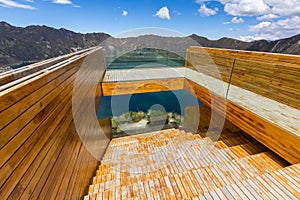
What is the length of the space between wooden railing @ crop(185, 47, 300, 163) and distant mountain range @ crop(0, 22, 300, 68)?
5.71ft

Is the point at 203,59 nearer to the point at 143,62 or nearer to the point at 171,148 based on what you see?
the point at 143,62

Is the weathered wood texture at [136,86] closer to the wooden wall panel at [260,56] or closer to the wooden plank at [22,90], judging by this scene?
the wooden wall panel at [260,56]

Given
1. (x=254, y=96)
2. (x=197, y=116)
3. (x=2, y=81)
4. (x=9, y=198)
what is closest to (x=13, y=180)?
(x=9, y=198)

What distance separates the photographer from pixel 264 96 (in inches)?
120

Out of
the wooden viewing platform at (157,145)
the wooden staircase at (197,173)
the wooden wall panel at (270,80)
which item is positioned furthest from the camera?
the wooden wall panel at (270,80)

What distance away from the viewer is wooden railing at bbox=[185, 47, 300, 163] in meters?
2.07

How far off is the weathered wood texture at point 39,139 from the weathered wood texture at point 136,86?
286 centimetres

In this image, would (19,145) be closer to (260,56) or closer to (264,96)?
(264,96)

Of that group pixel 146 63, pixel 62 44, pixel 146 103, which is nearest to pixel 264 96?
pixel 146 63

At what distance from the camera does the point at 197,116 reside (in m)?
5.00

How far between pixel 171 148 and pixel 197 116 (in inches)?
81.7

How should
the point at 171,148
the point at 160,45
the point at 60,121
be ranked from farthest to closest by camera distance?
the point at 160,45
the point at 171,148
the point at 60,121

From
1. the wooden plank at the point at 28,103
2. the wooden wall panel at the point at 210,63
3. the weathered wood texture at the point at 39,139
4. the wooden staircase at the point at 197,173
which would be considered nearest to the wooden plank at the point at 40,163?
the weathered wood texture at the point at 39,139

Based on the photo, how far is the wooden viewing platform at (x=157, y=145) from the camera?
85 centimetres
